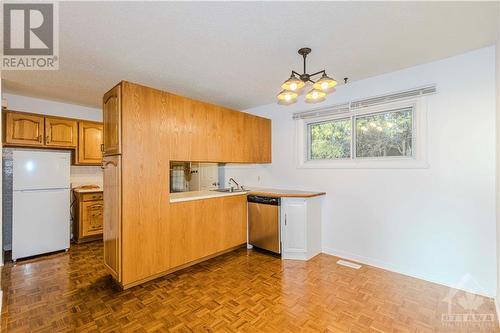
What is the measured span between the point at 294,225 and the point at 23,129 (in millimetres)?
4335

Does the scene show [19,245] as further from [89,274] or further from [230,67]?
[230,67]

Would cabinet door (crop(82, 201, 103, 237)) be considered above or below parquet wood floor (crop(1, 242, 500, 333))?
above

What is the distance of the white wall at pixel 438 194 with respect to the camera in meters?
2.37

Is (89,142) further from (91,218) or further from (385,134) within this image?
(385,134)

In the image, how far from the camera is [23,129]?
3.61 metres

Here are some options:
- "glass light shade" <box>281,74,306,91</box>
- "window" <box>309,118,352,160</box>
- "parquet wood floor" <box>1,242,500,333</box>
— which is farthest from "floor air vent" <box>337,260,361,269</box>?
"glass light shade" <box>281,74,306,91</box>

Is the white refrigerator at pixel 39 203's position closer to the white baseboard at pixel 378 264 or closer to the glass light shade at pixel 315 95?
the glass light shade at pixel 315 95

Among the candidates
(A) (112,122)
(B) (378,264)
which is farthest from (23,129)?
(B) (378,264)

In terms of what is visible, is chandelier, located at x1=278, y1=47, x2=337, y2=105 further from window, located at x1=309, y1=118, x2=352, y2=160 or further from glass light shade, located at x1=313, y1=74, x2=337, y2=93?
window, located at x1=309, y1=118, x2=352, y2=160

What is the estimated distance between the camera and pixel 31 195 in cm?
345

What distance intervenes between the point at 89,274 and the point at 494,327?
4.06m

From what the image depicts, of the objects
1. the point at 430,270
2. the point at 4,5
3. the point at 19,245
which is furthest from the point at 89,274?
the point at 430,270

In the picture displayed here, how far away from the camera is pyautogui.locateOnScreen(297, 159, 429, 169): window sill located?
9.21ft

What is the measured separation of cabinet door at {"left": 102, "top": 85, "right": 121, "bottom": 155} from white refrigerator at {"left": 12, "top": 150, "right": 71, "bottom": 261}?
158 cm
